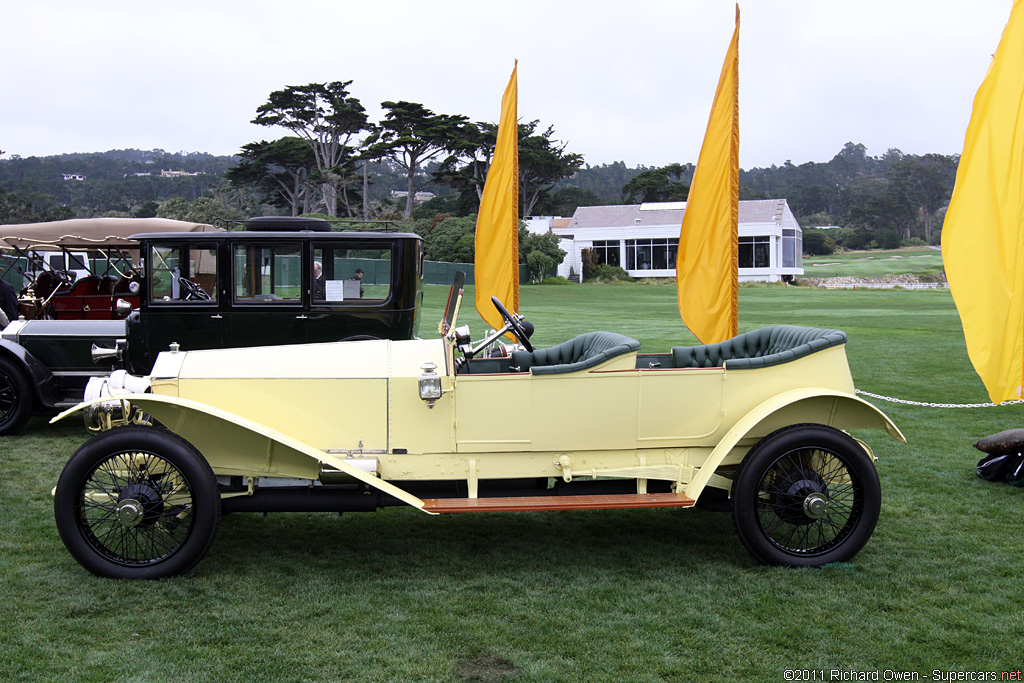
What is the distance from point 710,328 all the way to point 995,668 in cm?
500

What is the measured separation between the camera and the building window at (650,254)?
49625 millimetres

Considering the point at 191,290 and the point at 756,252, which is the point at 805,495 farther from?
the point at 756,252

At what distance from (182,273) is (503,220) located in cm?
371

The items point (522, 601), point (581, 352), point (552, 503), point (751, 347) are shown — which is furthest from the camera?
point (751, 347)

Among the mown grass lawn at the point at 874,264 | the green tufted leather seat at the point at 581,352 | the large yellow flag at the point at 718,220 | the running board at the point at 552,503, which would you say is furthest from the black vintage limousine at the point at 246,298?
the mown grass lawn at the point at 874,264

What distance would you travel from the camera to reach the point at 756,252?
49.3 metres

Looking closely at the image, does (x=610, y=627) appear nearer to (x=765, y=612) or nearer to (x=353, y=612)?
(x=765, y=612)

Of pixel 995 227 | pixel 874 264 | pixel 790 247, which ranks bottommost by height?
pixel 995 227

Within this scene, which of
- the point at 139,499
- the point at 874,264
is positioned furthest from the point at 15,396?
the point at 874,264

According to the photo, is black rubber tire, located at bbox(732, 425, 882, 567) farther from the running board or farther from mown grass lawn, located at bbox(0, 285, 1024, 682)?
the running board

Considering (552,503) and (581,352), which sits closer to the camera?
(552,503)

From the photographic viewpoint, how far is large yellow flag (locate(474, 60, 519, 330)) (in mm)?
→ 9398

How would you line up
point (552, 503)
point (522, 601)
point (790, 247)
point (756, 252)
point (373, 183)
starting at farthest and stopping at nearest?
point (373, 183), point (790, 247), point (756, 252), point (552, 503), point (522, 601)

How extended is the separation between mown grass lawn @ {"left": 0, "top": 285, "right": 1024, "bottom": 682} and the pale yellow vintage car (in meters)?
0.20
